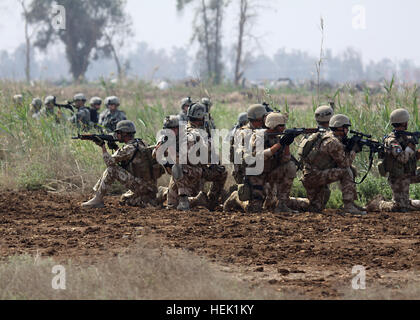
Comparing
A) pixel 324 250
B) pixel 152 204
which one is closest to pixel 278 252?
pixel 324 250

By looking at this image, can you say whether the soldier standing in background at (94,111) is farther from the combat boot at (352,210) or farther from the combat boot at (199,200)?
the combat boot at (352,210)

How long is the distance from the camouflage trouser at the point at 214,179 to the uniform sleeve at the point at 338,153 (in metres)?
1.41

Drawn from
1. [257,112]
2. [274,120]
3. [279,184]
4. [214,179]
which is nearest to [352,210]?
[279,184]

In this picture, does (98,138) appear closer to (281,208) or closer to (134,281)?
(281,208)

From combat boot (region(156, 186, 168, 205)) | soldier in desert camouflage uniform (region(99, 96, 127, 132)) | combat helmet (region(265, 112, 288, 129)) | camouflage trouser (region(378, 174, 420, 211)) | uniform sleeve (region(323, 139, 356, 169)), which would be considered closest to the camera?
combat helmet (region(265, 112, 288, 129))

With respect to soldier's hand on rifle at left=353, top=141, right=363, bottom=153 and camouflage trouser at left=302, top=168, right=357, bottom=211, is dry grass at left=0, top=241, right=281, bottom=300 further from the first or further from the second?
soldier's hand on rifle at left=353, top=141, right=363, bottom=153

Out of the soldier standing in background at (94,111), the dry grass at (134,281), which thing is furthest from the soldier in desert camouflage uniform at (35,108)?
the dry grass at (134,281)

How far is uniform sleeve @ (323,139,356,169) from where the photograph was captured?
28.6 feet

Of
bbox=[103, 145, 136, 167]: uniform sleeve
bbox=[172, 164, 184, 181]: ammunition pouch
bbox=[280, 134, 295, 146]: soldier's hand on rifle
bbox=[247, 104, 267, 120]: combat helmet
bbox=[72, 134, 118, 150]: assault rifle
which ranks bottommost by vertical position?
bbox=[172, 164, 184, 181]: ammunition pouch

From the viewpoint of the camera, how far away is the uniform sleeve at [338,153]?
8703mm

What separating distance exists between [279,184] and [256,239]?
73.0 inches

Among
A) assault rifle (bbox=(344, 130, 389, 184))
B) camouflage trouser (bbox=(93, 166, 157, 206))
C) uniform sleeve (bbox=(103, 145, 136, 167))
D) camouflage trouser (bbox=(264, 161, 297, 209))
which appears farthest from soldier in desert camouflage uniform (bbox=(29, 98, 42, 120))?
assault rifle (bbox=(344, 130, 389, 184))

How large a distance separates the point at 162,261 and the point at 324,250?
1.96 m

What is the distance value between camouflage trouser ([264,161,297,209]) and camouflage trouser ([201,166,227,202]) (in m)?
0.67
